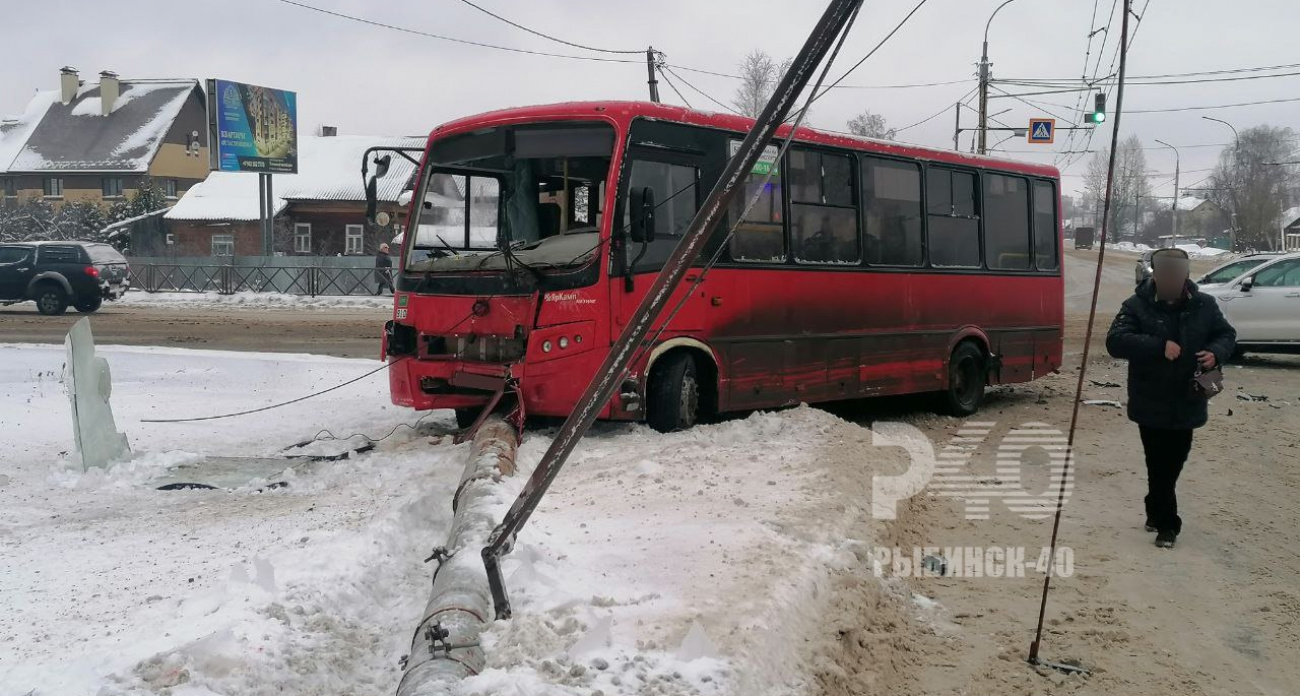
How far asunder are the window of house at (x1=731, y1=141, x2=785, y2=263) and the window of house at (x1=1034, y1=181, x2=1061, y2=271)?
16.0ft

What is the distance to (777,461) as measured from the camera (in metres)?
7.27

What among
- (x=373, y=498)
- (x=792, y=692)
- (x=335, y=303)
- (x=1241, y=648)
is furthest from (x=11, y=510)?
(x=335, y=303)

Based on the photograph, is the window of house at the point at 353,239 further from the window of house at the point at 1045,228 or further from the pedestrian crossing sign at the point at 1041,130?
the window of house at the point at 1045,228

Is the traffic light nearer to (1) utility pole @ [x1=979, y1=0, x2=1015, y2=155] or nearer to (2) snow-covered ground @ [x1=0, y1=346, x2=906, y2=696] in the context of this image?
(2) snow-covered ground @ [x1=0, y1=346, x2=906, y2=696]

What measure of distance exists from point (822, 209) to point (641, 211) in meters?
2.70

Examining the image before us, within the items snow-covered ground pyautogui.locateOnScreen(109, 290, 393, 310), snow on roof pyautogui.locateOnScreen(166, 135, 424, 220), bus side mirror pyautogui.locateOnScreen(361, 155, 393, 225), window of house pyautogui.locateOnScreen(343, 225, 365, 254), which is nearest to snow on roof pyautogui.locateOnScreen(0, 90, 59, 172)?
snow on roof pyautogui.locateOnScreen(166, 135, 424, 220)

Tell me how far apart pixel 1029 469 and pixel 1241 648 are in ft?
13.6

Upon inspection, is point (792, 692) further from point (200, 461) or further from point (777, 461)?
point (200, 461)

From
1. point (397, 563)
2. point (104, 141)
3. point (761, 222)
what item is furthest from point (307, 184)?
point (397, 563)

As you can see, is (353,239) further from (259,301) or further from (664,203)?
(664,203)

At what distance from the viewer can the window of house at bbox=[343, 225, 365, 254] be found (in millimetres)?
51031

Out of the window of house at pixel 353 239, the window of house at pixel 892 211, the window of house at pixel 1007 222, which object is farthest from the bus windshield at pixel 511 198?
the window of house at pixel 353 239

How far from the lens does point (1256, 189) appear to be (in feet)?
210

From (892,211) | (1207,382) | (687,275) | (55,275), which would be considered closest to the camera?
(1207,382)
